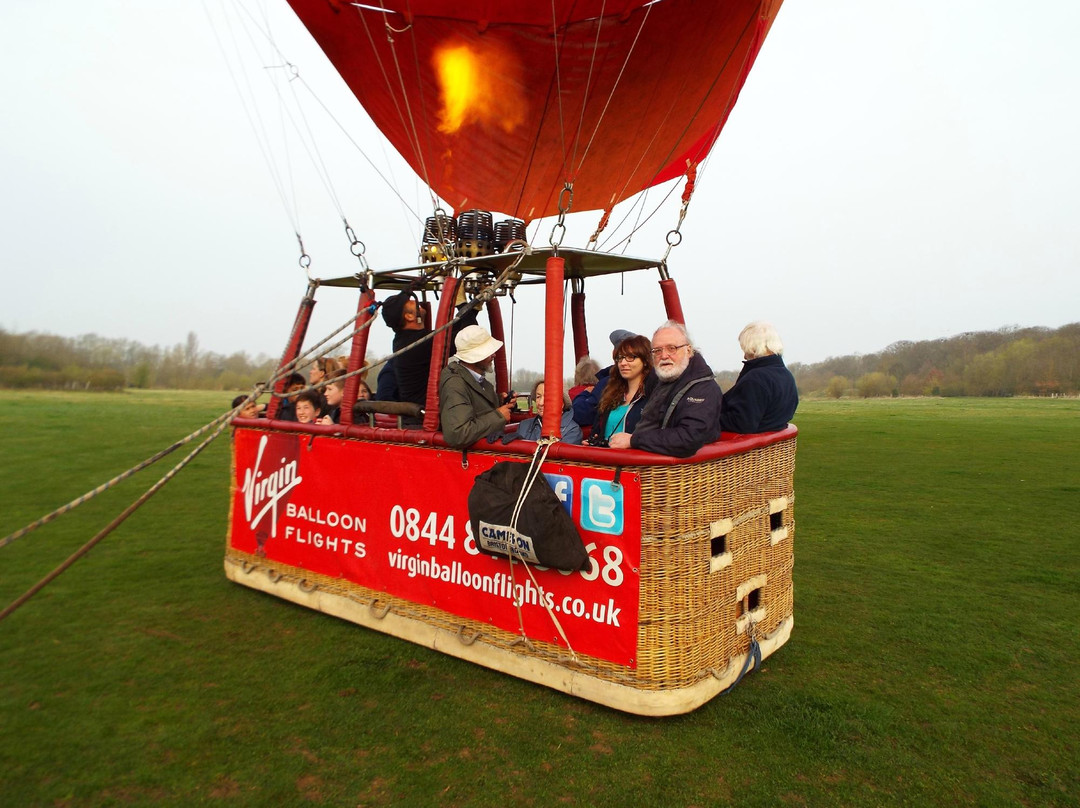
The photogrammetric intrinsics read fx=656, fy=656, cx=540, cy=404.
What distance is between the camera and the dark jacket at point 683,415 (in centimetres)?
302

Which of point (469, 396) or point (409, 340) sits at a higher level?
point (409, 340)

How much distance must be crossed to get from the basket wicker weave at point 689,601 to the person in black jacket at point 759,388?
17 centimetres

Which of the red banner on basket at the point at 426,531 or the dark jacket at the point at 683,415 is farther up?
the dark jacket at the point at 683,415

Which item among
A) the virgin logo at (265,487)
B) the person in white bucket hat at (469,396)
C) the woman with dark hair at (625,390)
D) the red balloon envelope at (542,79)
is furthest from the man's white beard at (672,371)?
the virgin logo at (265,487)

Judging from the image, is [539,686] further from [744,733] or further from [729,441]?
[729,441]

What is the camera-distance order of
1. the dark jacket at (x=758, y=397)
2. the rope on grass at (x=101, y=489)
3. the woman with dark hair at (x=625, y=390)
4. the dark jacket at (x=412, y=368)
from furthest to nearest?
the dark jacket at (x=412, y=368) → the woman with dark hair at (x=625, y=390) → the dark jacket at (x=758, y=397) → the rope on grass at (x=101, y=489)

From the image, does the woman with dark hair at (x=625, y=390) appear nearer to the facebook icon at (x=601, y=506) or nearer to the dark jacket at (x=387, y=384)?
the facebook icon at (x=601, y=506)

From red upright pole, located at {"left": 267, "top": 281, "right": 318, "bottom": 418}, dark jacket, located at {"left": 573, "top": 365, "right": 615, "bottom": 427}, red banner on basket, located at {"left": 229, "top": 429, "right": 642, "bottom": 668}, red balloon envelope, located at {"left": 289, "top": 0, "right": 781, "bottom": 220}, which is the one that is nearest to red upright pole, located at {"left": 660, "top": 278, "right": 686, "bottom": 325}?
dark jacket, located at {"left": 573, "top": 365, "right": 615, "bottom": 427}

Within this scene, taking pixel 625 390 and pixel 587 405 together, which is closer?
pixel 625 390

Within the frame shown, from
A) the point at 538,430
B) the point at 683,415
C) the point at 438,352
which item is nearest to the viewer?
the point at 683,415

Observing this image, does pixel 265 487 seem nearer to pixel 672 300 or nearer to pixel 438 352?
pixel 438 352

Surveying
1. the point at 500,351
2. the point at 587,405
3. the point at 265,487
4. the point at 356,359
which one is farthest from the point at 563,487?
the point at 500,351

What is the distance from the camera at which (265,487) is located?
4891 mm

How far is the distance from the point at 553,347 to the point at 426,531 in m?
1.35
